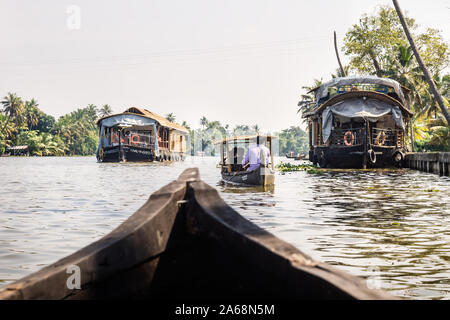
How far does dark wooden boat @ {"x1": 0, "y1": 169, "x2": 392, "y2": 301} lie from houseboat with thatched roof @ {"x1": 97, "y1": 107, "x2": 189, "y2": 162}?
3115cm

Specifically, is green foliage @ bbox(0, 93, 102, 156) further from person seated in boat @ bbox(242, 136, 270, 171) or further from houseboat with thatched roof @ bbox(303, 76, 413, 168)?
person seated in boat @ bbox(242, 136, 270, 171)

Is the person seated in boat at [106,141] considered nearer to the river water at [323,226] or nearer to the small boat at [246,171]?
the small boat at [246,171]

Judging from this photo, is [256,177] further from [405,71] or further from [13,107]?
[13,107]

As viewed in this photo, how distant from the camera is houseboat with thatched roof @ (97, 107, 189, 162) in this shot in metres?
34.8

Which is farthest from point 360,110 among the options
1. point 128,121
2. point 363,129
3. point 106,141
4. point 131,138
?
point 106,141

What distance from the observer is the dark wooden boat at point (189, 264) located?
6.06 ft

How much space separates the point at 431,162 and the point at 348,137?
388 centimetres

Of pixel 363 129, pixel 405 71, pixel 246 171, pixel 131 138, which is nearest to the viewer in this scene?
pixel 246 171

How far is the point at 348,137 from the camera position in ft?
72.0

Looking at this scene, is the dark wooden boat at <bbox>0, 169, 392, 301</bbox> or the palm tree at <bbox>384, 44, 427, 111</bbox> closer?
the dark wooden boat at <bbox>0, 169, 392, 301</bbox>

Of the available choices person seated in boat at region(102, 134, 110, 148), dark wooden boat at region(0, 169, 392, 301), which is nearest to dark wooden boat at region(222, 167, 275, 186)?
dark wooden boat at region(0, 169, 392, 301)

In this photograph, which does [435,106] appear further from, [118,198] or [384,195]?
[118,198]

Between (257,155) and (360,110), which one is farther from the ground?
(360,110)

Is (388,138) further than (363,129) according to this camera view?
Yes
